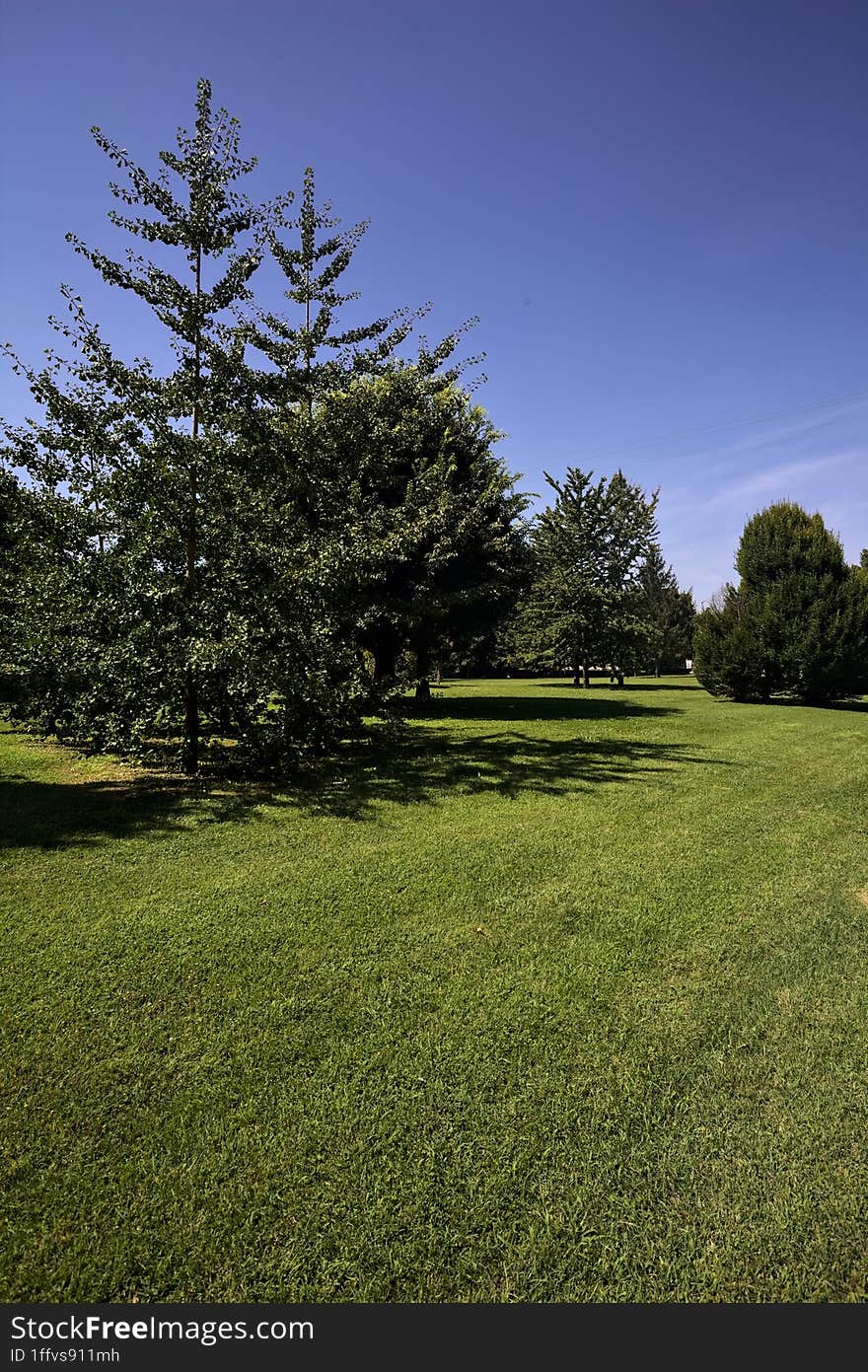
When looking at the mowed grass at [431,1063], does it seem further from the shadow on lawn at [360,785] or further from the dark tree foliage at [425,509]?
the dark tree foliage at [425,509]

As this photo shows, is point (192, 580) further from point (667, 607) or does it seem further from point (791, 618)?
point (667, 607)

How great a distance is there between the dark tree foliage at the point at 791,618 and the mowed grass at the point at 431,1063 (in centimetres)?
1629

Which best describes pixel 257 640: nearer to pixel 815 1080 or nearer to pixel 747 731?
pixel 815 1080

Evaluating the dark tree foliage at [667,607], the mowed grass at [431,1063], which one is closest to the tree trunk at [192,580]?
the mowed grass at [431,1063]

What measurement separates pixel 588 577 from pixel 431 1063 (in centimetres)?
2972

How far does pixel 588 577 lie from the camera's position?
30.8 m

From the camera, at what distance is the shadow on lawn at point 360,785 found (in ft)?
22.8

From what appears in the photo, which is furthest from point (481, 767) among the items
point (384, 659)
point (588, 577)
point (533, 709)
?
point (588, 577)

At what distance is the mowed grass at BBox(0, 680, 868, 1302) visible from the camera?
2154 millimetres

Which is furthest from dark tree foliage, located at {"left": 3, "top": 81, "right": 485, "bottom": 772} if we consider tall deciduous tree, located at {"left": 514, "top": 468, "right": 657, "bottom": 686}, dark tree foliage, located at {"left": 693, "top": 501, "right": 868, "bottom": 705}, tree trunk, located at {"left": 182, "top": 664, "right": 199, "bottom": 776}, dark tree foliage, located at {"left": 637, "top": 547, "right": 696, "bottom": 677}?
dark tree foliage, located at {"left": 637, "top": 547, "right": 696, "bottom": 677}

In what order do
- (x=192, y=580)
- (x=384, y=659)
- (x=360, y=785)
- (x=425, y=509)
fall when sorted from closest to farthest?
(x=192, y=580), (x=360, y=785), (x=425, y=509), (x=384, y=659)

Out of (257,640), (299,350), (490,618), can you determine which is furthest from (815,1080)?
(490,618)

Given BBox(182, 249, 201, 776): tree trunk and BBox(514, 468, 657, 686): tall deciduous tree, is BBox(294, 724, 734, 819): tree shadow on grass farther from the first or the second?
BBox(514, 468, 657, 686): tall deciduous tree

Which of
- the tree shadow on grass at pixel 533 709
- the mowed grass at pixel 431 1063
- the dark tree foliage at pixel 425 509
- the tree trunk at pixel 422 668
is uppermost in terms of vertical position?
the dark tree foliage at pixel 425 509
